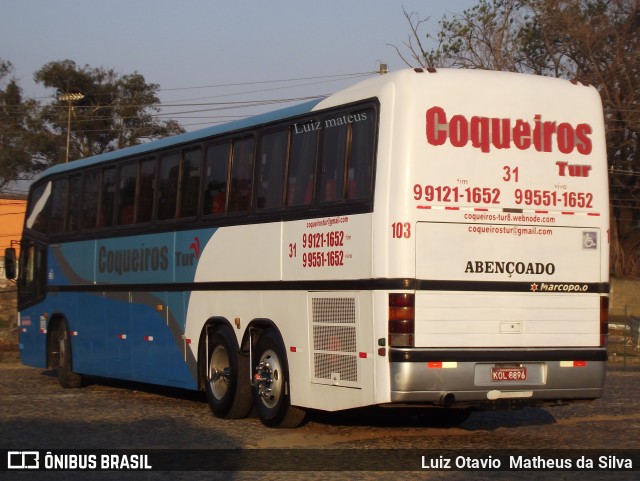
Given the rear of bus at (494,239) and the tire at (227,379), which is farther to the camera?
the tire at (227,379)

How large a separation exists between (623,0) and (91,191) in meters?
40.9

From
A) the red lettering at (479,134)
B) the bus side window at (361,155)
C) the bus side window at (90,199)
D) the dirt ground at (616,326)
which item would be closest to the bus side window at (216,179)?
the bus side window at (361,155)

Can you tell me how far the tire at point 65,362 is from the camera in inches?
749

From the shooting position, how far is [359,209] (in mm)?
11352

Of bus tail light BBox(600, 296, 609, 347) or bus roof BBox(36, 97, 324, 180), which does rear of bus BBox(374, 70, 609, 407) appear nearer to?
bus tail light BBox(600, 296, 609, 347)

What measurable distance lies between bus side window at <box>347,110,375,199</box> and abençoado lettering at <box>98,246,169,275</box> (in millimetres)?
4638

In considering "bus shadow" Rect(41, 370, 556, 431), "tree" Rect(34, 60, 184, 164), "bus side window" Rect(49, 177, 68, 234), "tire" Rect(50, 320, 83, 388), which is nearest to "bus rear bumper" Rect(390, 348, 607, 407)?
"bus shadow" Rect(41, 370, 556, 431)

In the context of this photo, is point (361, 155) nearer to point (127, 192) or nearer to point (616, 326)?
point (127, 192)

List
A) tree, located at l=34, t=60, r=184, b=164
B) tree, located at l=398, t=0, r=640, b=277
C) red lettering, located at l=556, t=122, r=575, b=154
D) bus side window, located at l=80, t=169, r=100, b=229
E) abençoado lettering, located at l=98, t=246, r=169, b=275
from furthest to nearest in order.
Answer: tree, located at l=34, t=60, r=184, b=164 < tree, located at l=398, t=0, r=640, b=277 < bus side window, located at l=80, t=169, r=100, b=229 < abençoado lettering, located at l=98, t=246, r=169, b=275 < red lettering, located at l=556, t=122, r=575, b=154

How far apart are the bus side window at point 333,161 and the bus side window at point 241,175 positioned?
171 centimetres

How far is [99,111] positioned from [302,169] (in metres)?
64.6

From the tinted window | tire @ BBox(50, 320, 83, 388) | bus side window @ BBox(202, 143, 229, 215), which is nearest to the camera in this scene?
bus side window @ BBox(202, 143, 229, 215)

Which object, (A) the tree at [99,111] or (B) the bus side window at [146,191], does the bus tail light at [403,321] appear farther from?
(A) the tree at [99,111]

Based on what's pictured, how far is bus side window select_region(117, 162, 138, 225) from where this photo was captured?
1686cm
